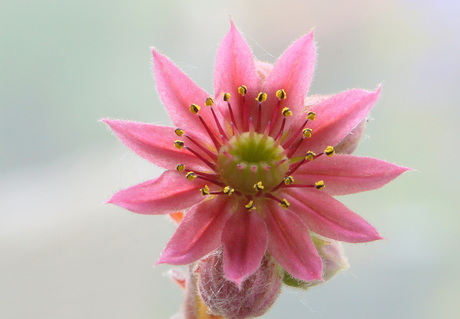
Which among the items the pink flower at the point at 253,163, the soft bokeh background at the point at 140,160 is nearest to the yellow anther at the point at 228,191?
the pink flower at the point at 253,163

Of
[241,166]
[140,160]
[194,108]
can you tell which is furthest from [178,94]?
[140,160]

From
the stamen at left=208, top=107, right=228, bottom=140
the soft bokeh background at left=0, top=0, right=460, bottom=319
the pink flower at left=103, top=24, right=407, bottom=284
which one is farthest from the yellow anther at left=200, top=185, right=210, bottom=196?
the soft bokeh background at left=0, top=0, right=460, bottom=319

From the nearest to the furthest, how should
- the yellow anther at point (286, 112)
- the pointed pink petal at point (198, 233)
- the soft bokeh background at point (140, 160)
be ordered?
the pointed pink petal at point (198, 233), the yellow anther at point (286, 112), the soft bokeh background at point (140, 160)

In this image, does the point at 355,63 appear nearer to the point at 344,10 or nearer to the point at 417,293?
the point at 344,10

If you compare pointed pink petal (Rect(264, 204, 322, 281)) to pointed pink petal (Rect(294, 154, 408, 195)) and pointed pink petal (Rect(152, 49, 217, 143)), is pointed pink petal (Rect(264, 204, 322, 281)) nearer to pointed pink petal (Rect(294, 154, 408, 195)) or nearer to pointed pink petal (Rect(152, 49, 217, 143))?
pointed pink petal (Rect(294, 154, 408, 195))

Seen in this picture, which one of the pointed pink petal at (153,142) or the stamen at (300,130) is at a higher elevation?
the stamen at (300,130)

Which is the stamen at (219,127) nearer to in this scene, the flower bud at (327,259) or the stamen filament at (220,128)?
the stamen filament at (220,128)

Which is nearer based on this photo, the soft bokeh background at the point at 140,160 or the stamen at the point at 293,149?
the stamen at the point at 293,149
